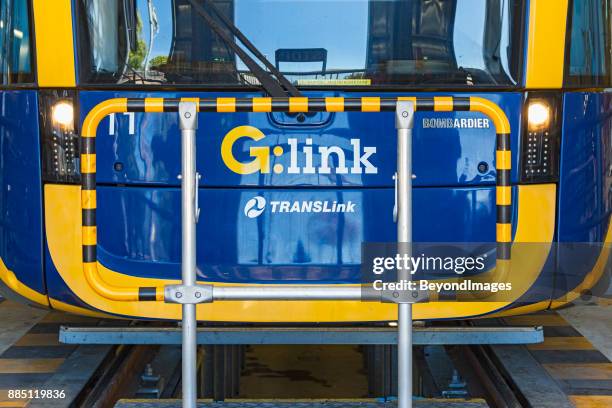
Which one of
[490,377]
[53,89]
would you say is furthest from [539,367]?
[53,89]

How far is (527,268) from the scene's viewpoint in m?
4.63

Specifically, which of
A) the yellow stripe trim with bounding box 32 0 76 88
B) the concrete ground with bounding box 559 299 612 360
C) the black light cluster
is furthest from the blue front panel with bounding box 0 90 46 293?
the concrete ground with bounding box 559 299 612 360

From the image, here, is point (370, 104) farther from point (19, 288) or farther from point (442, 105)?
point (19, 288)

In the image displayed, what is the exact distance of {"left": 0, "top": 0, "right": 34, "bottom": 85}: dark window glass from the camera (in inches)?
181

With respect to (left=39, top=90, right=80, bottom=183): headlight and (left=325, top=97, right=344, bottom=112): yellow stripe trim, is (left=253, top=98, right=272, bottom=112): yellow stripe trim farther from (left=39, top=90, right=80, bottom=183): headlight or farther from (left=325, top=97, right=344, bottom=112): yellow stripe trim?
(left=39, top=90, right=80, bottom=183): headlight

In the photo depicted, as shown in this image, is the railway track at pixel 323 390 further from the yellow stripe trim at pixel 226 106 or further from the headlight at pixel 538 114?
the yellow stripe trim at pixel 226 106

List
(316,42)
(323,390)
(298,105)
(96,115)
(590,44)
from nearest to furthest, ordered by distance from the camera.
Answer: (298,105)
(96,115)
(316,42)
(590,44)
(323,390)

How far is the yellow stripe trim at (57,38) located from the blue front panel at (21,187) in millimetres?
154

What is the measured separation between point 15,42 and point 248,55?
1093 millimetres

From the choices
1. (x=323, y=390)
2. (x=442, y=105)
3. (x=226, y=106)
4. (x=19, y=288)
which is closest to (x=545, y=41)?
(x=442, y=105)

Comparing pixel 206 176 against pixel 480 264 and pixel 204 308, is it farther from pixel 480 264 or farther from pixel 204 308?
pixel 480 264

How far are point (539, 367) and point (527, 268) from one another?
758mm

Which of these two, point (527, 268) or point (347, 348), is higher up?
point (527, 268)

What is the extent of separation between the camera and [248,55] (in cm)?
446
